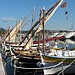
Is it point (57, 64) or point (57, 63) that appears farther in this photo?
point (57, 63)

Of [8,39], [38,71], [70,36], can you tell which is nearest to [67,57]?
[38,71]

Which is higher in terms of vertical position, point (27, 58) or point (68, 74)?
point (27, 58)

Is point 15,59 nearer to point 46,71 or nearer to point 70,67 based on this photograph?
point 46,71

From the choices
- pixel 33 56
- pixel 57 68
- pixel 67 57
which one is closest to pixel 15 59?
pixel 33 56

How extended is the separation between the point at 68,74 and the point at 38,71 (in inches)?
168

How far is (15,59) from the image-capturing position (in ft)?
58.0

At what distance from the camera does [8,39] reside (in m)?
31.9

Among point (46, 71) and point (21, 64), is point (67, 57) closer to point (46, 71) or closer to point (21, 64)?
point (46, 71)

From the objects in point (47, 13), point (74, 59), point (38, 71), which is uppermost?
point (47, 13)

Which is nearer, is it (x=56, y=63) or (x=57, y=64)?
(x=57, y=64)

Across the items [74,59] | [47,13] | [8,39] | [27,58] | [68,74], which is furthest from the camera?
[8,39]

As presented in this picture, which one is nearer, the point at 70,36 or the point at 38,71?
the point at 38,71

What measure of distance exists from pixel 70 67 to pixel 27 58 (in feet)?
20.9

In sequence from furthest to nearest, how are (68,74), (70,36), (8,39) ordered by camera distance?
(70,36) < (8,39) < (68,74)
